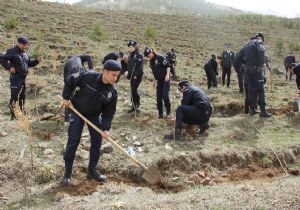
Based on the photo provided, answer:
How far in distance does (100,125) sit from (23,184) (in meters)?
1.34

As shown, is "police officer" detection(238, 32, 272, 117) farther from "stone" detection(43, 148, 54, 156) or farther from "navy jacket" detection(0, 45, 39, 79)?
"navy jacket" detection(0, 45, 39, 79)

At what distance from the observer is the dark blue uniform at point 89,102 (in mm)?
5113

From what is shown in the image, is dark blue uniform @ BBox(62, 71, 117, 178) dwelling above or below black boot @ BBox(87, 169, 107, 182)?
above

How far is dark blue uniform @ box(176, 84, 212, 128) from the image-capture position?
723 cm

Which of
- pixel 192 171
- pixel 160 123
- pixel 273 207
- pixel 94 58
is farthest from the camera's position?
pixel 94 58

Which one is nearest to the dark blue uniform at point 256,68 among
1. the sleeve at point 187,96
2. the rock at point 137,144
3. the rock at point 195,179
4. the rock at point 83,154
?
the sleeve at point 187,96

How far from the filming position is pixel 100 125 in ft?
18.0

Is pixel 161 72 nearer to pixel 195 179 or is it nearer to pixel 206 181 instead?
pixel 195 179

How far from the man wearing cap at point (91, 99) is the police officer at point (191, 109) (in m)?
2.15

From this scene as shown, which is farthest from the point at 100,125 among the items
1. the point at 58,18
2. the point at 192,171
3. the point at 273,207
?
the point at 58,18

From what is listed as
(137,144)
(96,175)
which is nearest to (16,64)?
(137,144)

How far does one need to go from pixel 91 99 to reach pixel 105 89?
0.21m

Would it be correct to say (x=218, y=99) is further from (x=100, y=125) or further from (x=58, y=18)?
(x=58, y=18)

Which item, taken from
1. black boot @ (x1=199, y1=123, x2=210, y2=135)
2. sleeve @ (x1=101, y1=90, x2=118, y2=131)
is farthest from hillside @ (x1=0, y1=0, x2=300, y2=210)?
sleeve @ (x1=101, y1=90, x2=118, y2=131)
